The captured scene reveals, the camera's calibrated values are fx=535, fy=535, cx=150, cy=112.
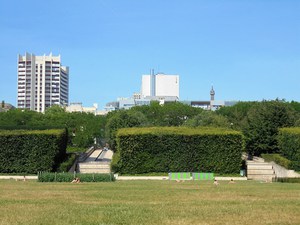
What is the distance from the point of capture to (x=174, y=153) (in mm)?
51938

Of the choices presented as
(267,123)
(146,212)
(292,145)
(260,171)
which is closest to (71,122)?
(267,123)

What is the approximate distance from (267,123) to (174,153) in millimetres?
17589

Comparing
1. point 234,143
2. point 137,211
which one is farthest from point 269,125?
point 137,211

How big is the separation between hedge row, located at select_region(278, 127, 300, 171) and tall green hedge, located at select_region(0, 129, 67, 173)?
2316 centimetres

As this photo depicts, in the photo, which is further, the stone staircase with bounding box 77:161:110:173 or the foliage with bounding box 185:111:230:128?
the foliage with bounding box 185:111:230:128

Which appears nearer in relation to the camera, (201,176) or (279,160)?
(201,176)

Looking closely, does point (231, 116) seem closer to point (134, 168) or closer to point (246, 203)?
point (134, 168)

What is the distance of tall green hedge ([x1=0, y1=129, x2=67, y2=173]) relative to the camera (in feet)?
166

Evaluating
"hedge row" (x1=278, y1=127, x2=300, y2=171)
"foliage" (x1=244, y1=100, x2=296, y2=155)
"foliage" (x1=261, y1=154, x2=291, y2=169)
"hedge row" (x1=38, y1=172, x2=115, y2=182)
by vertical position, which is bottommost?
"hedge row" (x1=38, y1=172, x2=115, y2=182)

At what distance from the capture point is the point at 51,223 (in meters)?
13.1

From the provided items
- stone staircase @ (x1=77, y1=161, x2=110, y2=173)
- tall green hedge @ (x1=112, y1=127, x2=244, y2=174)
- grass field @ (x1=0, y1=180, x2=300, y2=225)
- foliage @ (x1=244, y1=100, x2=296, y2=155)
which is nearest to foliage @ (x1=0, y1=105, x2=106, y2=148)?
stone staircase @ (x1=77, y1=161, x2=110, y2=173)

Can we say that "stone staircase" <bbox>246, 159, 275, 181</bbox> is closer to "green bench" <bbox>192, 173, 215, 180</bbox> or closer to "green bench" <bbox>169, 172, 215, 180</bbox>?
"green bench" <bbox>192, 173, 215, 180</bbox>

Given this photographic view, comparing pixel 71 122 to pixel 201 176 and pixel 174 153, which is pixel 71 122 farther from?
pixel 201 176

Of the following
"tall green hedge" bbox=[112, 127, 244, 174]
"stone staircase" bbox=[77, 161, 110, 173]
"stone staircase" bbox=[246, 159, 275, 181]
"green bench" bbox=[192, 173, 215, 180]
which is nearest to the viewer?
"green bench" bbox=[192, 173, 215, 180]
